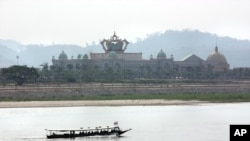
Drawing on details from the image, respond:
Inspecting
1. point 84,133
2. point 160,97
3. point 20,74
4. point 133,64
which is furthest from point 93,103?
point 133,64

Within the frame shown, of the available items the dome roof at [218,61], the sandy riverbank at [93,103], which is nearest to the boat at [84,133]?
the sandy riverbank at [93,103]

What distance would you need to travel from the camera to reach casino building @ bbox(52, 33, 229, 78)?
393ft

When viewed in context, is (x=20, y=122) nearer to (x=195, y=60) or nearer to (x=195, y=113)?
(x=195, y=113)

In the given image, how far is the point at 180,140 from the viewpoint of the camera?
152ft

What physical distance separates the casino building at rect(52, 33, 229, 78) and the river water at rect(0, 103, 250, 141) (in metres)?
39.7

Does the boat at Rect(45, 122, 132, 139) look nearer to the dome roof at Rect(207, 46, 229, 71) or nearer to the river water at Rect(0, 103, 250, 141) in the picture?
the river water at Rect(0, 103, 250, 141)

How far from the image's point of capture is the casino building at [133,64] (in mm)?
119688

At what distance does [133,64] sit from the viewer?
12550 centimetres

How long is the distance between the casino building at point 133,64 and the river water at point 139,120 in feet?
130

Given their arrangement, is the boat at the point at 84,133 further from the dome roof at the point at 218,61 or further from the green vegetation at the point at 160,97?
the dome roof at the point at 218,61

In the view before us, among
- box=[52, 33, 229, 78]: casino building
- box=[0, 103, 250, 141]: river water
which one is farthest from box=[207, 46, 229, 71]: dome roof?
box=[0, 103, 250, 141]: river water

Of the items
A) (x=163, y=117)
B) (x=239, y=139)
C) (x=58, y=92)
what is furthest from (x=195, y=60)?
(x=239, y=139)

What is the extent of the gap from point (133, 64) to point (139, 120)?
65010 mm

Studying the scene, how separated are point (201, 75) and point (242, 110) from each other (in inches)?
1830
